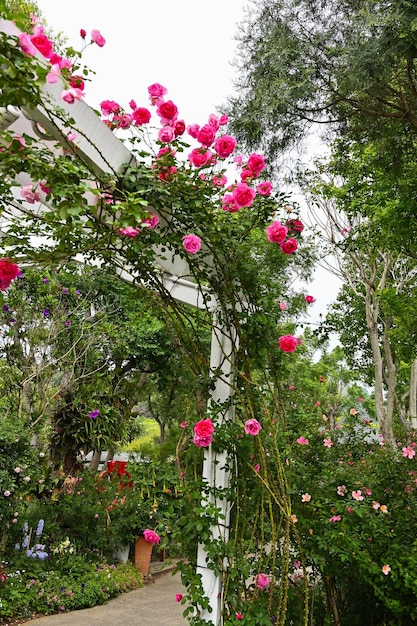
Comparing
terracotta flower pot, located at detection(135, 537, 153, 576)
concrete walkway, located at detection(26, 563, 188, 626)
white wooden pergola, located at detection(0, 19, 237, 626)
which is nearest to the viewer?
white wooden pergola, located at detection(0, 19, 237, 626)

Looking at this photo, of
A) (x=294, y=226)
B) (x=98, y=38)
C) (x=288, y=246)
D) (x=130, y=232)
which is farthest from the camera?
(x=294, y=226)

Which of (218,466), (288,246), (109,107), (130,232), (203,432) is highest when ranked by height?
(109,107)

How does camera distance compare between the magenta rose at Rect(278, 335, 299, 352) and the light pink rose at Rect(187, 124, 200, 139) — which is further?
the magenta rose at Rect(278, 335, 299, 352)

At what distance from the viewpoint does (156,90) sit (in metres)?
2.10

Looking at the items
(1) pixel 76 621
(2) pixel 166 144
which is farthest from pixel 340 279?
(2) pixel 166 144

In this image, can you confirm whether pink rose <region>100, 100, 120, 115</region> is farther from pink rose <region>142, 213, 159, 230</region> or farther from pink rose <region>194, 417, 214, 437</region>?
pink rose <region>194, 417, 214, 437</region>

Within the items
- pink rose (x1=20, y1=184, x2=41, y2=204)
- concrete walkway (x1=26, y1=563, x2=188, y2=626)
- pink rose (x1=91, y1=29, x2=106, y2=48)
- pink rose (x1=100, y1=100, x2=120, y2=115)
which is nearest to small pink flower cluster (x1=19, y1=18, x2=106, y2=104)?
pink rose (x1=91, y1=29, x2=106, y2=48)

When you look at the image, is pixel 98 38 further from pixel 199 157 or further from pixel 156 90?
pixel 199 157

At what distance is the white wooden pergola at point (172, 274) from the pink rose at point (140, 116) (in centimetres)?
18

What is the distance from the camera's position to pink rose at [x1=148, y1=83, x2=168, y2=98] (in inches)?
82.4

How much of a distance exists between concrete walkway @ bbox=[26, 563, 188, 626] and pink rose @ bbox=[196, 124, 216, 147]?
2973mm

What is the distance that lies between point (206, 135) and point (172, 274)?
0.73 metres

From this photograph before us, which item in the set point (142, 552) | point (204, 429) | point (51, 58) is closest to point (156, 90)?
point (51, 58)

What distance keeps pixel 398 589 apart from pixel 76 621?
8.28ft
